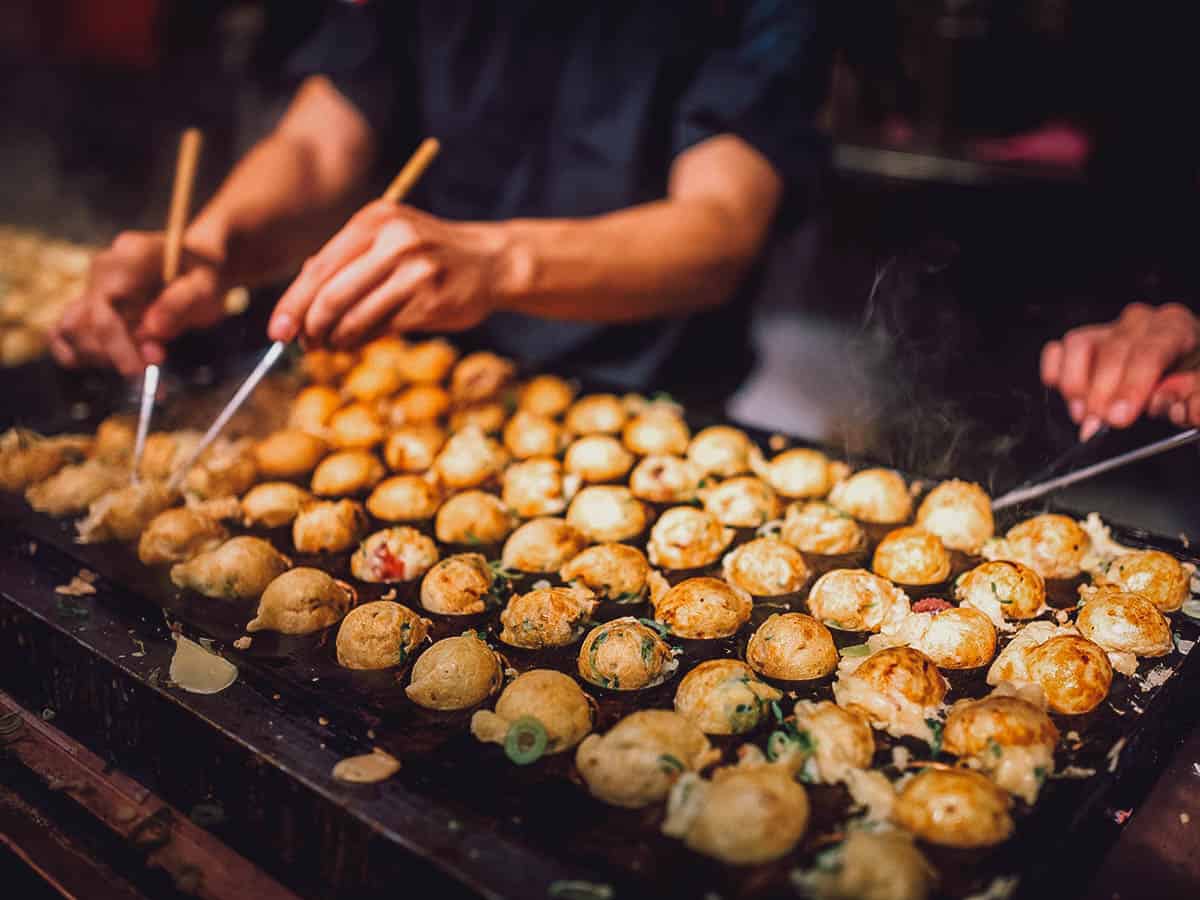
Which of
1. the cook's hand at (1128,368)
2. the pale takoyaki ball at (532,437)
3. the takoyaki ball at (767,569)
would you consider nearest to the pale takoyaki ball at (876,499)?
the takoyaki ball at (767,569)

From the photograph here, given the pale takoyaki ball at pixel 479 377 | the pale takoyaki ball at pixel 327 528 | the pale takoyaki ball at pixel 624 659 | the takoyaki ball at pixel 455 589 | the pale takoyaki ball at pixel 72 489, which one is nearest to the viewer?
the pale takoyaki ball at pixel 624 659

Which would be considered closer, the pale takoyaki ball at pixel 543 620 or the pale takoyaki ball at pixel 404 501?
the pale takoyaki ball at pixel 543 620

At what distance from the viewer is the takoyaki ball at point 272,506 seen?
2525mm

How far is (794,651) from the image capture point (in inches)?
74.7

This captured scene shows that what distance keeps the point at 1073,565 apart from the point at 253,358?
271 cm

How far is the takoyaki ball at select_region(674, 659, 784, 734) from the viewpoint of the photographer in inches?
68.9

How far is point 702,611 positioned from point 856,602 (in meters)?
0.33

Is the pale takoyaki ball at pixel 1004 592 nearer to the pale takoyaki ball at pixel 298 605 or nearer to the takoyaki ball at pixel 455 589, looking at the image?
the takoyaki ball at pixel 455 589

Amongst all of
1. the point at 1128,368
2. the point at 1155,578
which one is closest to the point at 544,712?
the point at 1155,578

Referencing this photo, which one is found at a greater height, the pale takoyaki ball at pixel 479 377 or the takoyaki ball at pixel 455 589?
the pale takoyaki ball at pixel 479 377

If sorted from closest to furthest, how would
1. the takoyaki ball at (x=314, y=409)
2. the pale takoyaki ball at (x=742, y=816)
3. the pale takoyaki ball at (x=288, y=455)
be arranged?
the pale takoyaki ball at (x=742, y=816)
the pale takoyaki ball at (x=288, y=455)
the takoyaki ball at (x=314, y=409)

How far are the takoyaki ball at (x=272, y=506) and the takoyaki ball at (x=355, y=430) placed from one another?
0.38 metres

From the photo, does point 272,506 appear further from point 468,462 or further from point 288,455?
point 468,462

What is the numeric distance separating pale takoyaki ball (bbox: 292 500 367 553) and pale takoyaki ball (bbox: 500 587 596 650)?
21.6 inches
